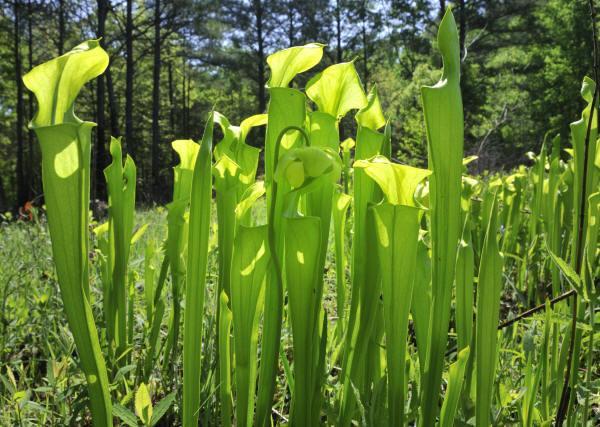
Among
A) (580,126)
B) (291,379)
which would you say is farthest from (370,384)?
(580,126)

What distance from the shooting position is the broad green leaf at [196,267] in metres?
0.44

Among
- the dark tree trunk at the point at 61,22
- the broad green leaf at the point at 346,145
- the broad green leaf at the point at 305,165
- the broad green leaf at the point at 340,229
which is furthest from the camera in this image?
the dark tree trunk at the point at 61,22

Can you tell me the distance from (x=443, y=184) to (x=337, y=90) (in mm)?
177

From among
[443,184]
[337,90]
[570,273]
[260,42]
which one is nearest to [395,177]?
[443,184]

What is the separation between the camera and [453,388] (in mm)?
460

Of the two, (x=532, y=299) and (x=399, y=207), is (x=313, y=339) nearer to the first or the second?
(x=399, y=207)

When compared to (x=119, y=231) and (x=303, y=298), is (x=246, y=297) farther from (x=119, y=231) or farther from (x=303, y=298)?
(x=119, y=231)

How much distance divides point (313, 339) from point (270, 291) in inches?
2.8

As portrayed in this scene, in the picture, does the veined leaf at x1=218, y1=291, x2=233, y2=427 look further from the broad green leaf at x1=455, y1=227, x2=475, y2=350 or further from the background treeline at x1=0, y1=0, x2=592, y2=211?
the background treeline at x1=0, y1=0, x2=592, y2=211

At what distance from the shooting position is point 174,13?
36.1 feet

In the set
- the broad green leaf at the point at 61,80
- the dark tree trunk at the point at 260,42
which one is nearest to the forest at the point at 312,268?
the broad green leaf at the point at 61,80

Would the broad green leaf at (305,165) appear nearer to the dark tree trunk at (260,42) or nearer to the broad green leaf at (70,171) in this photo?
the broad green leaf at (70,171)

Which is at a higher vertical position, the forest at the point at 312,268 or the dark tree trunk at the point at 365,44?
the dark tree trunk at the point at 365,44

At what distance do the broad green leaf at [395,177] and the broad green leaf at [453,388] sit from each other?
164mm
